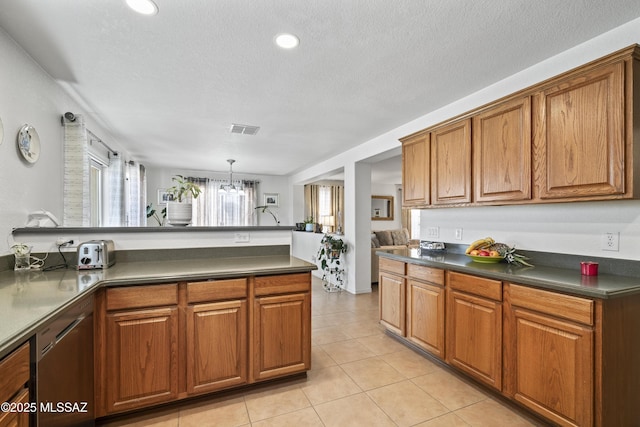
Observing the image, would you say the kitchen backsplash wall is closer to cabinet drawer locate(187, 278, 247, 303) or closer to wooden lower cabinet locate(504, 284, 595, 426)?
wooden lower cabinet locate(504, 284, 595, 426)

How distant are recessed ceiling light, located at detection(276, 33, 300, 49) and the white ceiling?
0.17ft

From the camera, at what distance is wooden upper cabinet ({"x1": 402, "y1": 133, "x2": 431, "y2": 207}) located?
298cm

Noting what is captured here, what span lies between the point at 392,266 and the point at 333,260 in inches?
93.2

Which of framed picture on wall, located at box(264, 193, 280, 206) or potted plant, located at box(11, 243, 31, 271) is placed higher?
framed picture on wall, located at box(264, 193, 280, 206)

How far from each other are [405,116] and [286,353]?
2755 millimetres

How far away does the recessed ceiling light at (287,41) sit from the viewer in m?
1.98

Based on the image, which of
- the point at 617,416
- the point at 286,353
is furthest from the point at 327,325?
the point at 617,416

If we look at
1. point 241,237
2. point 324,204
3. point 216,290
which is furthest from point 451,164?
point 324,204

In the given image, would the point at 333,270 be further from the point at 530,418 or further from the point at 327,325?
the point at 530,418

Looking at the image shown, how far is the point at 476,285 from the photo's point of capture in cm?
216

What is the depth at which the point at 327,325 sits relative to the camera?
3.53 metres

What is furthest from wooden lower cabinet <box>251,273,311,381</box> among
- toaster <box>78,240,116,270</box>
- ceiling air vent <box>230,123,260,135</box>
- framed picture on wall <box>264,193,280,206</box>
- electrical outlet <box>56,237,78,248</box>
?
framed picture on wall <box>264,193,280,206</box>

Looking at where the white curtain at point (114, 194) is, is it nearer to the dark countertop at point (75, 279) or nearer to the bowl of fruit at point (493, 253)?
the dark countertop at point (75, 279)

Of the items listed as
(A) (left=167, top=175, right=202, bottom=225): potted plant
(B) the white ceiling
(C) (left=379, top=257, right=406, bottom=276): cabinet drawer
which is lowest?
(C) (left=379, top=257, right=406, bottom=276): cabinet drawer
